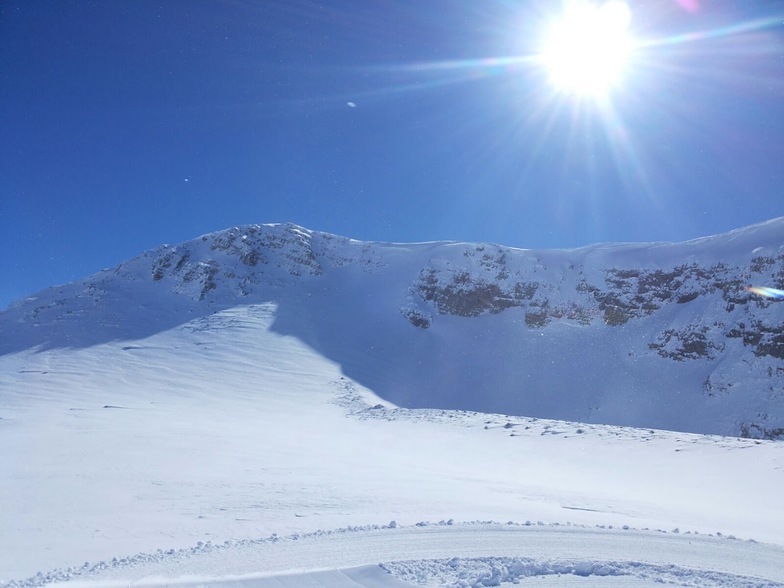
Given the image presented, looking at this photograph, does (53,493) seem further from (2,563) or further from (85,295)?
(85,295)

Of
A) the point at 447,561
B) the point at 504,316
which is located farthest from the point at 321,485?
the point at 504,316

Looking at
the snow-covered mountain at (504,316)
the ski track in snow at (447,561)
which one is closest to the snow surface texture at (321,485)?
the ski track in snow at (447,561)

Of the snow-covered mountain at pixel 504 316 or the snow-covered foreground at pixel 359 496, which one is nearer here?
the snow-covered foreground at pixel 359 496

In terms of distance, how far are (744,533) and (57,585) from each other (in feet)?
26.5

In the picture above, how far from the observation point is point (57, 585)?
4.12 meters

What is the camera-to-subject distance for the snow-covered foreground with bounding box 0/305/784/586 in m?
4.85

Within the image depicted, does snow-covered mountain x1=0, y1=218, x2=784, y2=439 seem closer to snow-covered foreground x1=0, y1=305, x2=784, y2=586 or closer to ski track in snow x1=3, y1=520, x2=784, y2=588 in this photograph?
snow-covered foreground x1=0, y1=305, x2=784, y2=586

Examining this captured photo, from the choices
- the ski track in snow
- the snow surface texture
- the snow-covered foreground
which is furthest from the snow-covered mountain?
the ski track in snow

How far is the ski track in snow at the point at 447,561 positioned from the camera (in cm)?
445

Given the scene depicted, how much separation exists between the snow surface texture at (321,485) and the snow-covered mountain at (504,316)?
8.94 feet

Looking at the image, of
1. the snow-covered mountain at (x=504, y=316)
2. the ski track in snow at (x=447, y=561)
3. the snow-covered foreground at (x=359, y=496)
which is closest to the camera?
the ski track in snow at (x=447, y=561)

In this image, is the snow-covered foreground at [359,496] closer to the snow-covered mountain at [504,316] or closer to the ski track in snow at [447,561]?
the ski track in snow at [447,561]

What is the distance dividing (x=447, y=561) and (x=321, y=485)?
4.87m

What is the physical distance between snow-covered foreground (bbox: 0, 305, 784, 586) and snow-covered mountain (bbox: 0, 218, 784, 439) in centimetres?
1702
